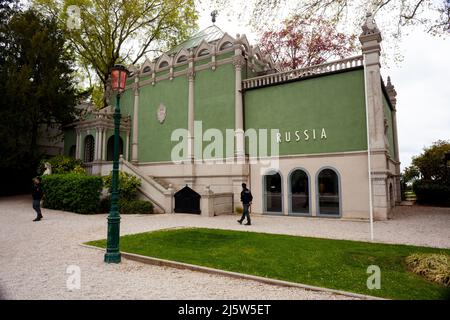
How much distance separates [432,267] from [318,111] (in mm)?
11210

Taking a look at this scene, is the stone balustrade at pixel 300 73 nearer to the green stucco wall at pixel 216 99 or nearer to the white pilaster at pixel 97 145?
the green stucco wall at pixel 216 99

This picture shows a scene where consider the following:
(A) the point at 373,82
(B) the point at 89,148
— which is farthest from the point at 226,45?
(B) the point at 89,148

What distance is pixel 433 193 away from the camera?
2242cm

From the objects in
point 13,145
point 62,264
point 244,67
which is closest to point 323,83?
point 244,67

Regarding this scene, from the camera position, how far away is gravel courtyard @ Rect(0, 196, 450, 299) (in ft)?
16.3

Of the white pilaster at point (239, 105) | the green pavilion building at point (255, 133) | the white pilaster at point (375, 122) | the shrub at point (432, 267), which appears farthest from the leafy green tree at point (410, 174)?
the shrub at point (432, 267)

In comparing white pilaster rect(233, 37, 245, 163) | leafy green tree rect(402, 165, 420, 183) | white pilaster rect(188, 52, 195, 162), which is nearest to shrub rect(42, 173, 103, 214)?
white pilaster rect(188, 52, 195, 162)

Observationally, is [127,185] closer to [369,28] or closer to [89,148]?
[89,148]

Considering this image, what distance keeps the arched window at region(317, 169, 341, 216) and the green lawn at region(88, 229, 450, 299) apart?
652cm

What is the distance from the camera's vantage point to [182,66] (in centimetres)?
2120

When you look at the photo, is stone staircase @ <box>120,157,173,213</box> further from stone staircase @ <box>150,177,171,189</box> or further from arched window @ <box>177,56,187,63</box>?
arched window @ <box>177,56,187,63</box>

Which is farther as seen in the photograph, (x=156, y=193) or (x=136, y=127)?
(x=136, y=127)

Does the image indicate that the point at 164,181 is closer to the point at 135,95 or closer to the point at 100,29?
the point at 135,95

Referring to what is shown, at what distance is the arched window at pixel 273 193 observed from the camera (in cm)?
1678
